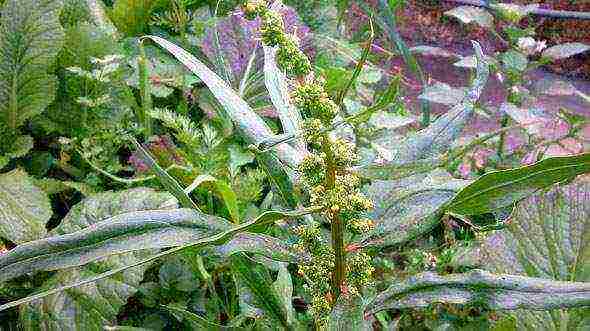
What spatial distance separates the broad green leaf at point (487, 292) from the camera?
585mm

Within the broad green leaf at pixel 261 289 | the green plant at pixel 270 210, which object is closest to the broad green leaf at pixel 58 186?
the green plant at pixel 270 210

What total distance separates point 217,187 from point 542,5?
126 inches

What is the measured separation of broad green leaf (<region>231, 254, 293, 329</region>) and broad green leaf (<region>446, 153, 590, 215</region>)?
0.77ft

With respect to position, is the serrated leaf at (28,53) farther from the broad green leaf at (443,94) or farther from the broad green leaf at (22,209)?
the broad green leaf at (443,94)

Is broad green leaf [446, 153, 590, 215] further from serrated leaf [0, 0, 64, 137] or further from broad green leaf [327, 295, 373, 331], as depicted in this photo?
serrated leaf [0, 0, 64, 137]

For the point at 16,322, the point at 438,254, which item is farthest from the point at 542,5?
the point at 16,322

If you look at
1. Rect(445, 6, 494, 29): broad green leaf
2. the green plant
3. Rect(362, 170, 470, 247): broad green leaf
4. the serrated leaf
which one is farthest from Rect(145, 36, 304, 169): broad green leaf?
Rect(445, 6, 494, 29): broad green leaf

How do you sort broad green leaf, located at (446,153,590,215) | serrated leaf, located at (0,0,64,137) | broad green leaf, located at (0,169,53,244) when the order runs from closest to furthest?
broad green leaf, located at (446,153,590,215), broad green leaf, located at (0,169,53,244), serrated leaf, located at (0,0,64,137)

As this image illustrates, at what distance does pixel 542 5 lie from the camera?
374cm

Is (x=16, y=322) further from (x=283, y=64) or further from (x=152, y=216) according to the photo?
(x=283, y=64)

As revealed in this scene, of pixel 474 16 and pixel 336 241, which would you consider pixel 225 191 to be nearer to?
pixel 336 241

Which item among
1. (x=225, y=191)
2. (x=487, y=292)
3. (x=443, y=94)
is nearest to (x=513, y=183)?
(x=487, y=292)

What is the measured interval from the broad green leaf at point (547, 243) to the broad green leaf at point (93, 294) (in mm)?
442

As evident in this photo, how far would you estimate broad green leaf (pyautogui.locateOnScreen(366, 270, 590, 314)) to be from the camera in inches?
23.0
